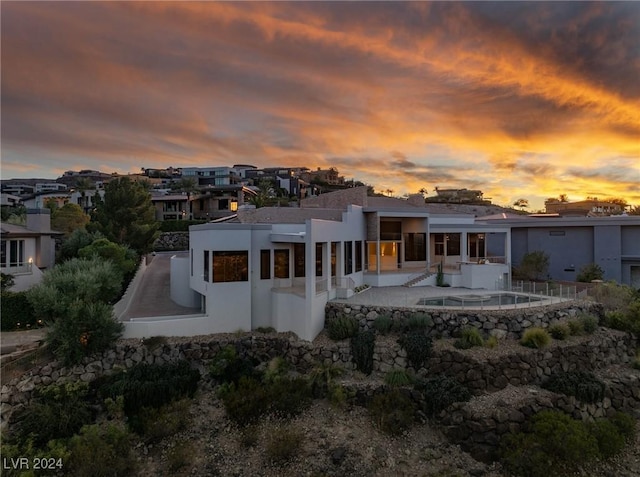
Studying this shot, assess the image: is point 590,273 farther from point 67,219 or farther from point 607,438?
point 67,219

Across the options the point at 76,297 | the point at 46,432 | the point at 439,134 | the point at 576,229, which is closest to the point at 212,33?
the point at 76,297

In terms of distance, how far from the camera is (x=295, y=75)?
19531mm

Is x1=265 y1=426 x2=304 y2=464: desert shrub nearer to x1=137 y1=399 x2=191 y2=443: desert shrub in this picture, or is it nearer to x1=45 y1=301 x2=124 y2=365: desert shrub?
x1=137 y1=399 x2=191 y2=443: desert shrub

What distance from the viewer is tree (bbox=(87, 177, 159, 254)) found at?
95.5ft

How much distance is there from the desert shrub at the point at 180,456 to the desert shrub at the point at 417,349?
8.31 meters

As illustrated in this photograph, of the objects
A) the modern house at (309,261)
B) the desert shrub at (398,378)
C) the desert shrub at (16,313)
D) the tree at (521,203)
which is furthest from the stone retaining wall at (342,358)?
the tree at (521,203)

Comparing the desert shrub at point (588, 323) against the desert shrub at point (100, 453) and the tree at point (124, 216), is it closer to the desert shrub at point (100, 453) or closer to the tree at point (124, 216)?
the desert shrub at point (100, 453)

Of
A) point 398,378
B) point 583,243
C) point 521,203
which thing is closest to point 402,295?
point 398,378

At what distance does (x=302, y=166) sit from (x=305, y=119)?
89.5m

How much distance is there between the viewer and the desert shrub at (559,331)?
1418 centimetres

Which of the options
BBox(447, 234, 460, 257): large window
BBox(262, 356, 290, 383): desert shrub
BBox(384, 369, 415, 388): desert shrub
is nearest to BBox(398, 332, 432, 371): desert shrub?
BBox(384, 369, 415, 388): desert shrub

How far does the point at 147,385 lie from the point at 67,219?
29282 millimetres

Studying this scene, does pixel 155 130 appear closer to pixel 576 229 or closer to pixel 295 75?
pixel 295 75

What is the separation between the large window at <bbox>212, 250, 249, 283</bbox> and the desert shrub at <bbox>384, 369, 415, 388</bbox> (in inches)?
297
